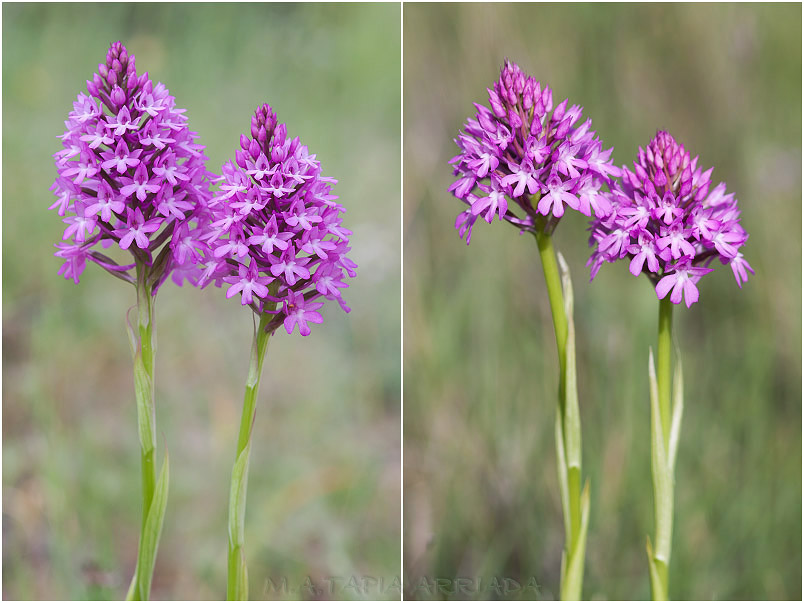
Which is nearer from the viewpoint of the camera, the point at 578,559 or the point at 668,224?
the point at 668,224

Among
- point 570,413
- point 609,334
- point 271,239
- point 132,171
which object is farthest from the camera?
point 609,334

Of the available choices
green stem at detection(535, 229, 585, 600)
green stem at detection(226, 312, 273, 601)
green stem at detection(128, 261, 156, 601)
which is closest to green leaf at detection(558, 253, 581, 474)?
green stem at detection(535, 229, 585, 600)

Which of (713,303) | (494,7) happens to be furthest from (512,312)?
(494,7)

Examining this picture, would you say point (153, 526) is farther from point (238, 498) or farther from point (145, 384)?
point (145, 384)

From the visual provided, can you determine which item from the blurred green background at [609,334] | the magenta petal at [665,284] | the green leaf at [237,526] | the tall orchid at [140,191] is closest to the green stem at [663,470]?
the magenta petal at [665,284]

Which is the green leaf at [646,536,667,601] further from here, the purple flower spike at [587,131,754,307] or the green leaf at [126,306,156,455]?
the green leaf at [126,306,156,455]

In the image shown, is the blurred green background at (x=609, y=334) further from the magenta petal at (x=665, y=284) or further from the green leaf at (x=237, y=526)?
the magenta petal at (x=665, y=284)

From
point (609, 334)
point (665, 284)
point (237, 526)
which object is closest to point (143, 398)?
point (237, 526)
